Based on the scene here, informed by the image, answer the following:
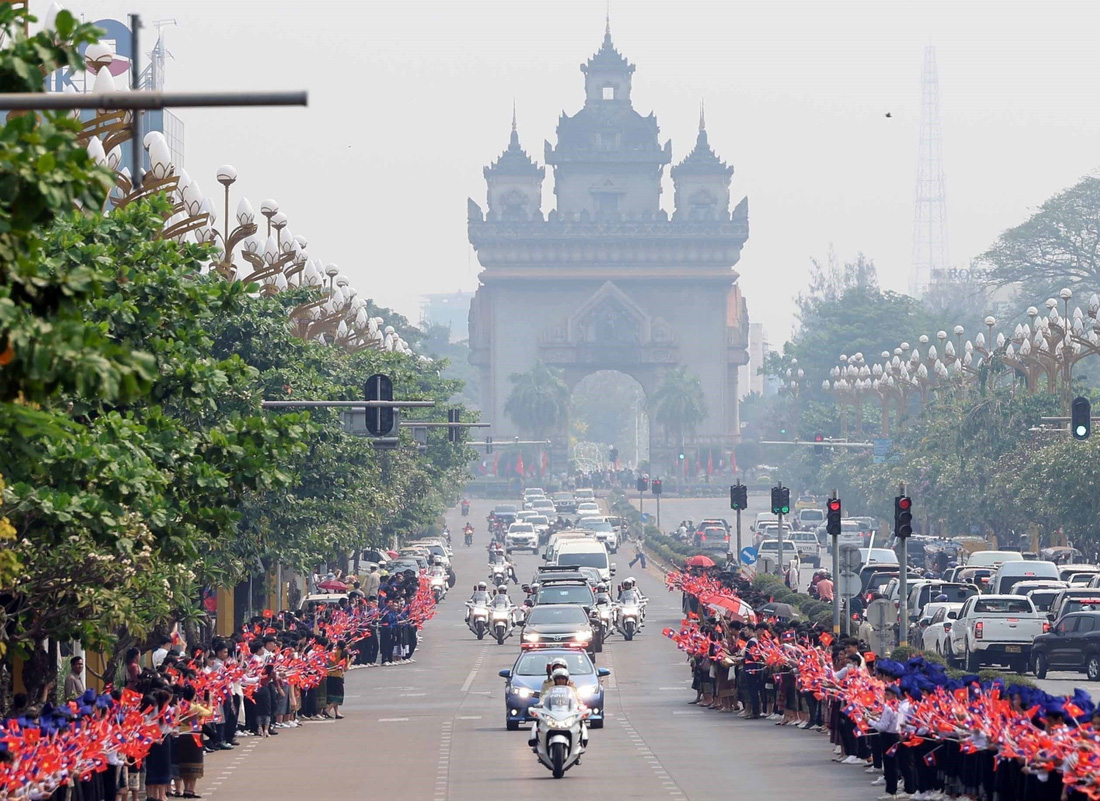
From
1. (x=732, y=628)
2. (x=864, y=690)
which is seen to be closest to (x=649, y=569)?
(x=732, y=628)

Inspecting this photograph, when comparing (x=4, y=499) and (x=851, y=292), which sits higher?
(x=851, y=292)

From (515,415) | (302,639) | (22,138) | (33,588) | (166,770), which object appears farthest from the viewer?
(515,415)

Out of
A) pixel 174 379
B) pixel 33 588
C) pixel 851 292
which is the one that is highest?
pixel 851 292

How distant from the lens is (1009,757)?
18.9m

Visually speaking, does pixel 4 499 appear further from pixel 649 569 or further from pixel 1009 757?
pixel 649 569

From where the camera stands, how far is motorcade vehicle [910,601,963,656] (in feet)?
137

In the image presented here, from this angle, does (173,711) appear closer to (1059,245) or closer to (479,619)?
(479,619)

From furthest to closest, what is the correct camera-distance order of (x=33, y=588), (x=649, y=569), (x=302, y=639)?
(x=649, y=569)
(x=302, y=639)
(x=33, y=588)

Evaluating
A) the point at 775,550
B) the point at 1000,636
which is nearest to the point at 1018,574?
the point at 1000,636

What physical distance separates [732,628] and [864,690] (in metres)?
10.4

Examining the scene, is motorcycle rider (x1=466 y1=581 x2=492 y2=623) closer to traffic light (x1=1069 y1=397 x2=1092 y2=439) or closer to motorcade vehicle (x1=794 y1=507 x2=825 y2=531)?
traffic light (x1=1069 y1=397 x2=1092 y2=439)

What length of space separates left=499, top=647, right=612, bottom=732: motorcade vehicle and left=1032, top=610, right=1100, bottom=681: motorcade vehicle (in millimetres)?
10377

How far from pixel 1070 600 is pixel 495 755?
625 inches

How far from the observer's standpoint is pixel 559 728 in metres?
25.3
